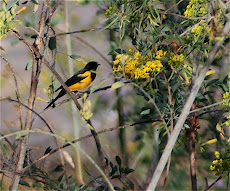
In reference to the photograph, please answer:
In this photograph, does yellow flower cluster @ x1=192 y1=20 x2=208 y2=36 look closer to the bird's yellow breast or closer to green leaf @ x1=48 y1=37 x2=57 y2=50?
green leaf @ x1=48 y1=37 x2=57 y2=50

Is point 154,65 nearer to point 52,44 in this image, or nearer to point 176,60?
point 176,60

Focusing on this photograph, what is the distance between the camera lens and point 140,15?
163cm

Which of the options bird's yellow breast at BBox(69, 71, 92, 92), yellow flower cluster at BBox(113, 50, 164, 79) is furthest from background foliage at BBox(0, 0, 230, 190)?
bird's yellow breast at BBox(69, 71, 92, 92)

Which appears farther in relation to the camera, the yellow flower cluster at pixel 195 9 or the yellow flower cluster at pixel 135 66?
the yellow flower cluster at pixel 195 9

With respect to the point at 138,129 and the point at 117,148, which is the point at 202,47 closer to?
the point at 138,129

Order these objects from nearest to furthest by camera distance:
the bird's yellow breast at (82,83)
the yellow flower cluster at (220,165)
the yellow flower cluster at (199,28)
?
the yellow flower cluster at (199,28), the yellow flower cluster at (220,165), the bird's yellow breast at (82,83)

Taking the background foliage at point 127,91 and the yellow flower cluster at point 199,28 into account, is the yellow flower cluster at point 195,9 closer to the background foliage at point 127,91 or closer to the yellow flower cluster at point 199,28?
the background foliage at point 127,91

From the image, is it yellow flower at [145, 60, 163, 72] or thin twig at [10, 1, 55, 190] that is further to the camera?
thin twig at [10, 1, 55, 190]

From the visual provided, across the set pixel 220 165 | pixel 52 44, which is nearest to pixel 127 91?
pixel 52 44

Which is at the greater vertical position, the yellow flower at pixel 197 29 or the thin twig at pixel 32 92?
the yellow flower at pixel 197 29

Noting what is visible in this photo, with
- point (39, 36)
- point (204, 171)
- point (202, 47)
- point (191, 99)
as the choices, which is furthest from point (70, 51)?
point (191, 99)

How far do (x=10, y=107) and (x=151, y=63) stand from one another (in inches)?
153

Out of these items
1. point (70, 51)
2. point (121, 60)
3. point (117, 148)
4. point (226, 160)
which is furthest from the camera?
point (117, 148)

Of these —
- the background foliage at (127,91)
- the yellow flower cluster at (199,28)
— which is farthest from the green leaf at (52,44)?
the yellow flower cluster at (199,28)
